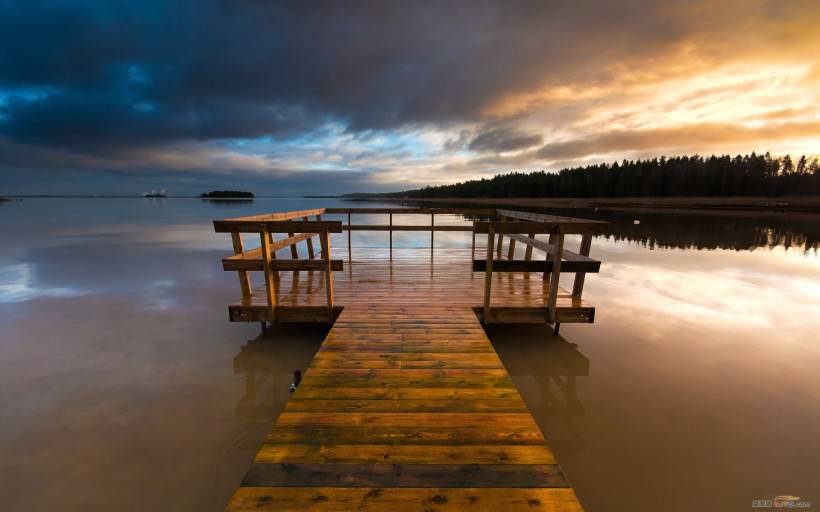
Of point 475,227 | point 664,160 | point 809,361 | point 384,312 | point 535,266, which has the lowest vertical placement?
point 809,361

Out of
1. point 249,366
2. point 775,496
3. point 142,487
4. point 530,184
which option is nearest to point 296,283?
point 249,366

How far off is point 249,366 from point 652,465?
5114 millimetres

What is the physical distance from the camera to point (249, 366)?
5164mm

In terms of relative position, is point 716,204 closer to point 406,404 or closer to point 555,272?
point 555,272

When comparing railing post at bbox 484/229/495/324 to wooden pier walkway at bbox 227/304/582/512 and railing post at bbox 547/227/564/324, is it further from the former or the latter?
wooden pier walkway at bbox 227/304/582/512

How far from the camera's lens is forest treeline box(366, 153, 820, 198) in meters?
78.9

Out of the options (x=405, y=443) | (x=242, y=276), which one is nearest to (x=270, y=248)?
(x=242, y=276)

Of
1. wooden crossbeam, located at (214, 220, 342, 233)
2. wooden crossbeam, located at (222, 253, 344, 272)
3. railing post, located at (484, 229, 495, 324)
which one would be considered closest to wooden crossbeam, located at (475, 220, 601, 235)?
railing post, located at (484, 229, 495, 324)

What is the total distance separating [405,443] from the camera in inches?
102

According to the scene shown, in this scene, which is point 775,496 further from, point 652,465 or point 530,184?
point 530,184

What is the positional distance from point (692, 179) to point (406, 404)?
10360 cm

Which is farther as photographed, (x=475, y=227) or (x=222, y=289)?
(x=222, y=289)

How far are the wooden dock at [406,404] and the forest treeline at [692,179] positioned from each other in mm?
97554

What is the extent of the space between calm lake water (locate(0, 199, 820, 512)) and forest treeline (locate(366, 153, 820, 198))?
299ft
